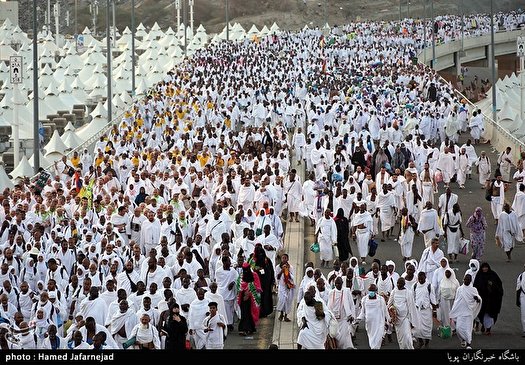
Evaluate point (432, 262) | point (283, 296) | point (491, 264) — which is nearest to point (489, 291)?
point (432, 262)

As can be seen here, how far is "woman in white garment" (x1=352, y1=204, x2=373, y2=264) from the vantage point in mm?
22828

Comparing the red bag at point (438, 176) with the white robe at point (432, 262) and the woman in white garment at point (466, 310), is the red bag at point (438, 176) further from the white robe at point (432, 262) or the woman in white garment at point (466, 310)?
the woman in white garment at point (466, 310)

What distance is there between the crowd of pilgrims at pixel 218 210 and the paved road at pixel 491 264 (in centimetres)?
40

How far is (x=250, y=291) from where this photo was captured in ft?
62.8

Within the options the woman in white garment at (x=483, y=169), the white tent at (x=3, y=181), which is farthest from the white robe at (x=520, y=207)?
the white tent at (x=3, y=181)

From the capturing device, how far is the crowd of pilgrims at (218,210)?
17203 mm

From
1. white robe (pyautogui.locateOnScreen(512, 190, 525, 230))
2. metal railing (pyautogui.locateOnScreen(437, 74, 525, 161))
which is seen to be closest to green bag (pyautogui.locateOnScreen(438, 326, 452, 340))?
white robe (pyautogui.locateOnScreen(512, 190, 525, 230))

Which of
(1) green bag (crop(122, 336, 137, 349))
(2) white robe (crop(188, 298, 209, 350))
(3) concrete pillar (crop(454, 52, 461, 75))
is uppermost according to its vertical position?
(3) concrete pillar (crop(454, 52, 461, 75))

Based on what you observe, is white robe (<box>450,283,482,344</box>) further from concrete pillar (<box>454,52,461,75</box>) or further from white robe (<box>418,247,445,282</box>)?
concrete pillar (<box>454,52,461,75</box>)

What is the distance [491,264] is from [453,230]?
827mm

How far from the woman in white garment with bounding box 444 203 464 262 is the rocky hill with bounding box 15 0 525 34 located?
91297mm

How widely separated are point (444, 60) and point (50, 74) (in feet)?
106

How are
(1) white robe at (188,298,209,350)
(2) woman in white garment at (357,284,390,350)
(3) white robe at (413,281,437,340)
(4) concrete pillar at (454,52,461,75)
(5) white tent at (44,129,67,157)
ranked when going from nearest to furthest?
(1) white robe at (188,298,209,350), (2) woman in white garment at (357,284,390,350), (3) white robe at (413,281,437,340), (5) white tent at (44,129,67,157), (4) concrete pillar at (454,52,461,75)

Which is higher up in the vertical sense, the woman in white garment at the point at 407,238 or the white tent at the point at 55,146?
the white tent at the point at 55,146
